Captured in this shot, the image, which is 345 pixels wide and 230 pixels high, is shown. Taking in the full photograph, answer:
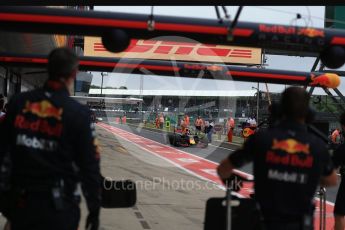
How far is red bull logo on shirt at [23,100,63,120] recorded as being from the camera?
2.81m

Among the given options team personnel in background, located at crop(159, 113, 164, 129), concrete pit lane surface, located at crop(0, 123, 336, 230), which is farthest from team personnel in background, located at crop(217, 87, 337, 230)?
team personnel in background, located at crop(159, 113, 164, 129)

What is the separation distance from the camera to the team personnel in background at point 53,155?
2754 millimetres

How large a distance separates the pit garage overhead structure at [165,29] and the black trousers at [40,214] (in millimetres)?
1317

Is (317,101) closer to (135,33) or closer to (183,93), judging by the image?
(183,93)

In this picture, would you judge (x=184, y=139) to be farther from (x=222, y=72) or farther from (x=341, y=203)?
(x=222, y=72)

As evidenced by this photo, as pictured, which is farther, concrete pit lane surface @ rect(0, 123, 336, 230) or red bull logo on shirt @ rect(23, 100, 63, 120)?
concrete pit lane surface @ rect(0, 123, 336, 230)

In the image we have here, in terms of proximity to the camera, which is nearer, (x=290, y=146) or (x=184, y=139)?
(x=290, y=146)

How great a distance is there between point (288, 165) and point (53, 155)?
1.47 m

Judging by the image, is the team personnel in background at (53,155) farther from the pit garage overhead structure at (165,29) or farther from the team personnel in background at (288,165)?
the team personnel in background at (288,165)

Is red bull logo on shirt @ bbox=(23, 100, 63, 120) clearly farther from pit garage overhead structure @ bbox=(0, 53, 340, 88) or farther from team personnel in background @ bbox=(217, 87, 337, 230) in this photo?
pit garage overhead structure @ bbox=(0, 53, 340, 88)

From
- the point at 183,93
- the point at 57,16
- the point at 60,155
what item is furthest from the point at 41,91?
the point at 183,93

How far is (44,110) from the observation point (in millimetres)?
2828

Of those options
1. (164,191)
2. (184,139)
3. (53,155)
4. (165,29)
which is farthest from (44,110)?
(184,139)

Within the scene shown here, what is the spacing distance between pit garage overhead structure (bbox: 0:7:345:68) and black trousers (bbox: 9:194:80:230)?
132cm
